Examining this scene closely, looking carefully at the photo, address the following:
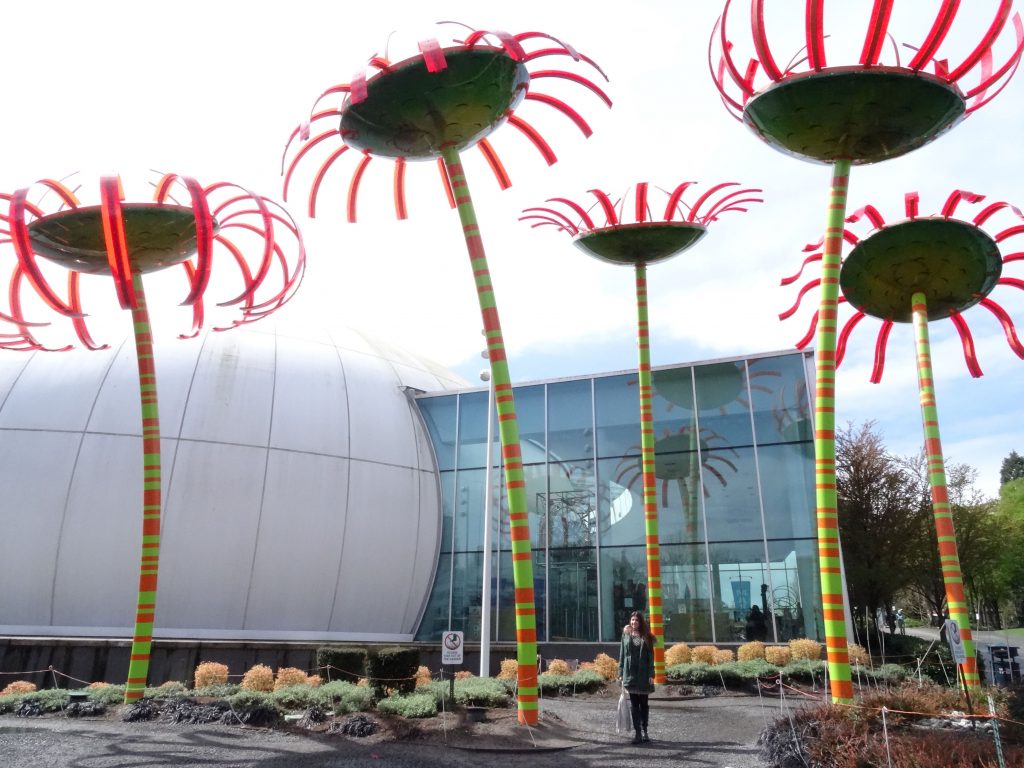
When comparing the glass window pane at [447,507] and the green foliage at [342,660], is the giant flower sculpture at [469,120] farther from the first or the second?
the glass window pane at [447,507]

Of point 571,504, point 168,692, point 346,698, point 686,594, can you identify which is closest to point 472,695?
point 346,698

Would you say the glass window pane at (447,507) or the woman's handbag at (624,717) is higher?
the glass window pane at (447,507)

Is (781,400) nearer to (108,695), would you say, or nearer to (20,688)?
(108,695)

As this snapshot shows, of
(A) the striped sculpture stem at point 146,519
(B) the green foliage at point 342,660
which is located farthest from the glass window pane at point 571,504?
(A) the striped sculpture stem at point 146,519

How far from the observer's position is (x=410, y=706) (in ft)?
34.6

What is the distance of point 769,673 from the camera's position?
15.2m

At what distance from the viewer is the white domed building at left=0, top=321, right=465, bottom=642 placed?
1888 cm

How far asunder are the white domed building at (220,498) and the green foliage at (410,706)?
9.84m

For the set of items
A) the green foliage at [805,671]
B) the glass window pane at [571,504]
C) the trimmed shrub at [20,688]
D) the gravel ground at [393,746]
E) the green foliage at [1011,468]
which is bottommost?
the gravel ground at [393,746]

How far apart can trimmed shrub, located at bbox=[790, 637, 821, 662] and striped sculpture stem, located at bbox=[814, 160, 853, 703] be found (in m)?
7.55

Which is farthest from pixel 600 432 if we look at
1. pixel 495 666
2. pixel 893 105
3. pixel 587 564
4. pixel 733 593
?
pixel 893 105

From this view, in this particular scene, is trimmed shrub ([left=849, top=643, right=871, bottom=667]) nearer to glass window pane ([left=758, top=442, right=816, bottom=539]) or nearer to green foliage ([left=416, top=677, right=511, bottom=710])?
glass window pane ([left=758, top=442, right=816, bottom=539])

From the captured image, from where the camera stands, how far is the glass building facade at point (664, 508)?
20078mm

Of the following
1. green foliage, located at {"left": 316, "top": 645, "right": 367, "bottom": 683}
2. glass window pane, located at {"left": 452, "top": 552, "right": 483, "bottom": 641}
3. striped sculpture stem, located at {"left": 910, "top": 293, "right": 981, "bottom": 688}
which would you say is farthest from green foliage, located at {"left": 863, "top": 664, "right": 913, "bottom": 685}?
glass window pane, located at {"left": 452, "top": 552, "right": 483, "bottom": 641}
